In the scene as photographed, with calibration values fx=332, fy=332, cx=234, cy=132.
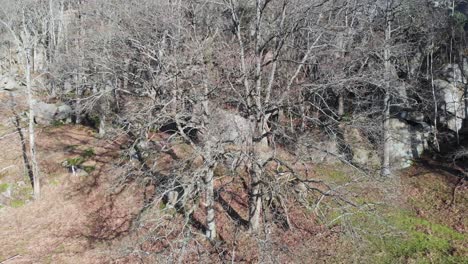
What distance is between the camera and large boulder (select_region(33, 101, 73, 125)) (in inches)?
1083

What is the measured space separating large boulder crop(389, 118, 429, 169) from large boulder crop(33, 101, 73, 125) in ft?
80.4

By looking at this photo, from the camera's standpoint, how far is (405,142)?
21031 millimetres

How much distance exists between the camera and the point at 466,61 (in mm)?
22531

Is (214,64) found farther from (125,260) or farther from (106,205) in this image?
(125,260)

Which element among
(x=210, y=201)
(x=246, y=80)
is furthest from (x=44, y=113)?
(x=246, y=80)

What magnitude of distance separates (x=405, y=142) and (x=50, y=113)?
27134mm

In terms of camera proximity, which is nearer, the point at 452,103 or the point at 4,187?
the point at 4,187

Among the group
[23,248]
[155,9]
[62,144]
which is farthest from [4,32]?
[23,248]

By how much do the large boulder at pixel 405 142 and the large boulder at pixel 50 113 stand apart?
24.5m

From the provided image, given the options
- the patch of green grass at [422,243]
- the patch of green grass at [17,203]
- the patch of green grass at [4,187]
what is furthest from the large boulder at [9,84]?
the patch of green grass at [422,243]

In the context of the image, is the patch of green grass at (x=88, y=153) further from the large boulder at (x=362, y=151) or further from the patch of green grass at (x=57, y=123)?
the large boulder at (x=362, y=151)

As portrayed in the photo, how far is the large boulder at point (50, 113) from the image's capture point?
2752 centimetres

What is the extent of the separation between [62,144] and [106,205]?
28.6 feet

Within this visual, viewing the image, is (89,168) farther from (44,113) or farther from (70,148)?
(44,113)
